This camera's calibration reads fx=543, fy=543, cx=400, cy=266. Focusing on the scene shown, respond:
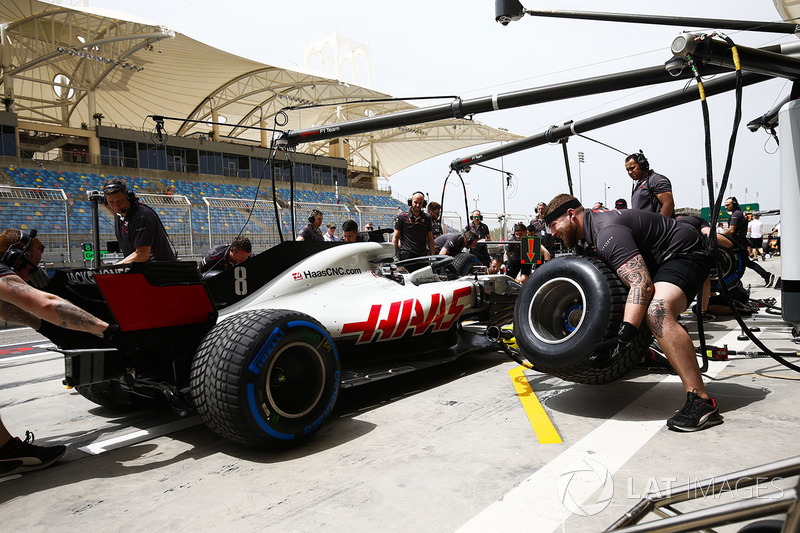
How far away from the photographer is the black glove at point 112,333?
10.2 feet

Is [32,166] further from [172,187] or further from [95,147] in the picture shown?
[172,187]

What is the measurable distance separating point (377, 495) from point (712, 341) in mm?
4755

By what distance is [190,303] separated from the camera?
3.51 metres

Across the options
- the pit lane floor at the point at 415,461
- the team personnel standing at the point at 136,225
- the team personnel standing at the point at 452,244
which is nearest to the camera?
the pit lane floor at the point at 415,461

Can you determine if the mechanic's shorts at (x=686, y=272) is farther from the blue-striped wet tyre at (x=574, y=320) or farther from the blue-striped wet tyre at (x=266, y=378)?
the blue-striped wet tyre at (x=266, y=378)

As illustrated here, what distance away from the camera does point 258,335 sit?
3.03 metres

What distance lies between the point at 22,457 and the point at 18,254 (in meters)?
1.21

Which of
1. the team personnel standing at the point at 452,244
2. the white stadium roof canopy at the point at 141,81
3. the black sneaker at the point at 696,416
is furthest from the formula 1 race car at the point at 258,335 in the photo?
the white stadium roof canopy at the point at 141,81

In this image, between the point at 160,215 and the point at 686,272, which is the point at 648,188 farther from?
the point at 160,215

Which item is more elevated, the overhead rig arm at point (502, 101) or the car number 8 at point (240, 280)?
the overhead rig arm at point (502, 101)

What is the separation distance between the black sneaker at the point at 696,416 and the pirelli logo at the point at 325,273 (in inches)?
101

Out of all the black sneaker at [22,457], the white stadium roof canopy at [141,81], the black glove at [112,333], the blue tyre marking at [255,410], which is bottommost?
the black sneaker at [22,457]

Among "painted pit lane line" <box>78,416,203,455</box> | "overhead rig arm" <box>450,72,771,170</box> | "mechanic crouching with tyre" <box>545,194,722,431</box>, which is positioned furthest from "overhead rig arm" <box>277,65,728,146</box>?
"painted pit lane line" <box>78,416,203,455</box>

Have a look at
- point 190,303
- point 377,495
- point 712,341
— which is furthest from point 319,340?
point 712,341
